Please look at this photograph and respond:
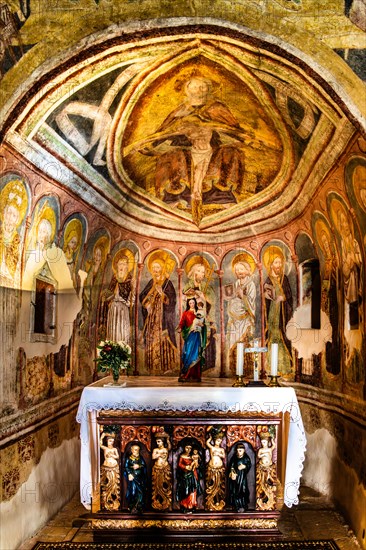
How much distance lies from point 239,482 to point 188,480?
2.16ft

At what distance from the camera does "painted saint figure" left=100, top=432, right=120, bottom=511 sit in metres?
7.42

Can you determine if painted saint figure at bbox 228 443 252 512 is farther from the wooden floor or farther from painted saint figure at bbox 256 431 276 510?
the wooden floor

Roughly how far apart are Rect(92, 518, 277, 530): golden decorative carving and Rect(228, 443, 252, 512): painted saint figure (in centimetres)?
18

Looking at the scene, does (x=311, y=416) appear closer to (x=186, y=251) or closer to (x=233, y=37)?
(x=186, y=251)

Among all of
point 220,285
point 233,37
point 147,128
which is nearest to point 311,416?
point 220,285

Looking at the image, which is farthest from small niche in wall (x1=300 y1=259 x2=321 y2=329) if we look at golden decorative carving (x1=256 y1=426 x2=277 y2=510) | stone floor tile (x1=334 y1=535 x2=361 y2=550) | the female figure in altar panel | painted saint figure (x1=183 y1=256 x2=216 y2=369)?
stone floor tile (x1=334 y1=535 x2=361 y2=550)

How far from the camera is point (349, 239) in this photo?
810 centimetres

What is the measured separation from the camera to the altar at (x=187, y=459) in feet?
24.3

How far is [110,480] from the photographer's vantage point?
7.44 meters

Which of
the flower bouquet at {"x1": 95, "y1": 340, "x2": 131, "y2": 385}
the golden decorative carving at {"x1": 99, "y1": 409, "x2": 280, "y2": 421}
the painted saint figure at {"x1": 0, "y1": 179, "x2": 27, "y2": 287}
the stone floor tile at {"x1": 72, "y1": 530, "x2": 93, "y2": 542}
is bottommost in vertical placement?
the stone floor tile at {"x1": 72, "y1": 530, "x2": 93, "y2": 542}

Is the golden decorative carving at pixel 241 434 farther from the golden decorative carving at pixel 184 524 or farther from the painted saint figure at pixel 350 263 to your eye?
the painted saint figure at pixel 350 263

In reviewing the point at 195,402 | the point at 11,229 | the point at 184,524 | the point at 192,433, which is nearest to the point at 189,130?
the point at 11,229

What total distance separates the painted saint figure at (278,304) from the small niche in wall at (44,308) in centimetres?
429

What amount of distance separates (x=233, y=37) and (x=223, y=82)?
3.56ft
